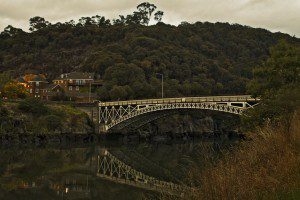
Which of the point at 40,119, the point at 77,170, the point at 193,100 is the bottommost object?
the point at 77,170

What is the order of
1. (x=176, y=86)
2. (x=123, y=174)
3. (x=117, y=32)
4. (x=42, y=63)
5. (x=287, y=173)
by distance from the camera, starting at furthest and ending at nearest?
1. (x=117, y=32)
2. (x=42, y=63)
3. (x=176, y=86)
4. (x=123, y=174)
5. (x=287, y=173)

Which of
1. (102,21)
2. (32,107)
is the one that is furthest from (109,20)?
(32,107)

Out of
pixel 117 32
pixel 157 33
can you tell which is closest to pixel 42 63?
pixel 117 32

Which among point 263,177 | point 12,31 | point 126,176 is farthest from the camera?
point 12,31

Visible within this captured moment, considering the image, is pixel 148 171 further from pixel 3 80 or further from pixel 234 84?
pixel 234 84

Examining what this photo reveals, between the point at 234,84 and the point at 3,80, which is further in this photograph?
the point at 234,84

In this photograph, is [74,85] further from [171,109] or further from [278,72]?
[278,72]

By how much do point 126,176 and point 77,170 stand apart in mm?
5604

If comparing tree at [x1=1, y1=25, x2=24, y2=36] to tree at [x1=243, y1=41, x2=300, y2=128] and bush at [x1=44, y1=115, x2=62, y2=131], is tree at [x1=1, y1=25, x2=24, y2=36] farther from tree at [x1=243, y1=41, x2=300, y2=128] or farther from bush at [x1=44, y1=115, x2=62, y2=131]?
tree at [x1=243, y1=41, x2=300, y2=128]

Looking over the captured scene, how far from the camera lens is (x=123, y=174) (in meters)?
36.6

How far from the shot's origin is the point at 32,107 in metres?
68.9

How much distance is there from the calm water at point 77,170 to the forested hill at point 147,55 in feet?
101

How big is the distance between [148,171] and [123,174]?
295cm

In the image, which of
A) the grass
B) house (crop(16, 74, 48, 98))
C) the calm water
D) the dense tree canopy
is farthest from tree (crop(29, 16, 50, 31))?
the grass
